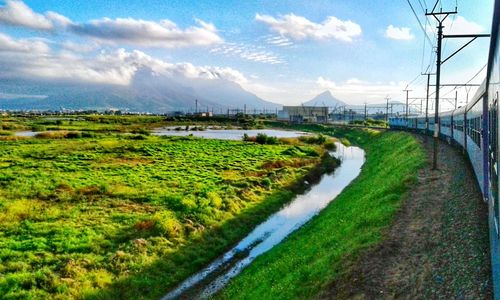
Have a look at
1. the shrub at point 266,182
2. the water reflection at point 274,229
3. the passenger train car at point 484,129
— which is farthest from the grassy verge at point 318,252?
the shrub at point 266,182

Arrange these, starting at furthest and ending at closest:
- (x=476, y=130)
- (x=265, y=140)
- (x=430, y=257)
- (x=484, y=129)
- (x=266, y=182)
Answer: (x=265, y=140) → (x=266, y=182) → (x=476, y=130) → (x=430, y=257) → (x=484, y=129)

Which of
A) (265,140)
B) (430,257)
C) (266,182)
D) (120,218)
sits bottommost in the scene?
(120,218)

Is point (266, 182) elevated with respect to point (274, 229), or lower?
elevated

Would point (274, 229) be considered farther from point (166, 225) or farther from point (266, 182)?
point (266, 182)

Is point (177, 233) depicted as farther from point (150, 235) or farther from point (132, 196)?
point (132, 196)

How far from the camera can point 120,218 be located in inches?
1021

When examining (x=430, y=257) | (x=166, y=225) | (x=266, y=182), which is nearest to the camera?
(x=430, y=257)

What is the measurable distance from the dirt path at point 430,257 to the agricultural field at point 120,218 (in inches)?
410

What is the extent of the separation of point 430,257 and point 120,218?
1937cm

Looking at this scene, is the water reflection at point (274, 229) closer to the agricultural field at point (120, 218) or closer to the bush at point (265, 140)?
the agricultural field at point (120, 218)

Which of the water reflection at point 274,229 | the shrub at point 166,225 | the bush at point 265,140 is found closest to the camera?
the water reflection at point 274,229

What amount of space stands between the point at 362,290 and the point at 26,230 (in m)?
19.5

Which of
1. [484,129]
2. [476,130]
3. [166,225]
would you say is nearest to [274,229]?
[166,225]

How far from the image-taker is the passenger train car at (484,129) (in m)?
7.66
